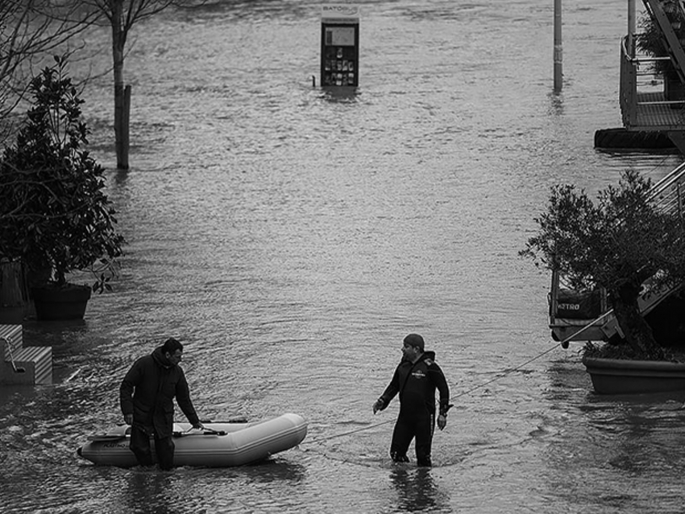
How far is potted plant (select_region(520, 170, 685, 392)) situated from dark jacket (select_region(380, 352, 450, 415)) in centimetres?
350

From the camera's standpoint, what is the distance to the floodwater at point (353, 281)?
49.5ft

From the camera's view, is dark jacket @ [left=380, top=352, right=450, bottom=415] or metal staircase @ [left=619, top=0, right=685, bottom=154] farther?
metal staircase @ [left=619, top=0, right=685, bottom=154]

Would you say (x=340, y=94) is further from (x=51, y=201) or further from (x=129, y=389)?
(x=129, y=389)

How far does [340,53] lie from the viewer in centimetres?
4509

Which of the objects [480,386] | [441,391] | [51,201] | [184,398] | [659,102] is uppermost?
[659,102]

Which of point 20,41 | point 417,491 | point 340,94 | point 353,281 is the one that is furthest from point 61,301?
point 340,94

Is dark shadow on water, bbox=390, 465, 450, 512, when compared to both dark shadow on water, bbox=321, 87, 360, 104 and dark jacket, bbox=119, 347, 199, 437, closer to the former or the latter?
dark jacket, bbox=119, 347, 199, 437

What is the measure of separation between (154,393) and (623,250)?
19.7ft

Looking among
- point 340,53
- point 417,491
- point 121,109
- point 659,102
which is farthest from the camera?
point 340,53

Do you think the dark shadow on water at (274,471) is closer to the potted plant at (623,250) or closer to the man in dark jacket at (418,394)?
the man in dark jacket at (418,394)

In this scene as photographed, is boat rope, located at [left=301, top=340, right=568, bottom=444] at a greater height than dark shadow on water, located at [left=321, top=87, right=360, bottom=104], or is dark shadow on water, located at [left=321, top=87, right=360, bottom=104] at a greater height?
dark shadow on water, located at [left=321, top=87, right=360, bottom=104]

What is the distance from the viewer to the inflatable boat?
15711 millimetres

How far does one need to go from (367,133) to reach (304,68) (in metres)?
10.1

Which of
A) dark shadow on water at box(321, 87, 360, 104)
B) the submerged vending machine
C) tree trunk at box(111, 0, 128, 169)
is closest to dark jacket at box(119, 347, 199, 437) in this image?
tree trunk at box(111, 0, 128, 169)
